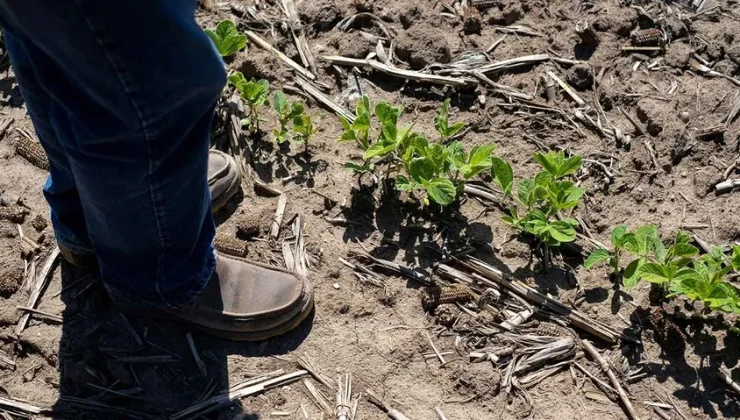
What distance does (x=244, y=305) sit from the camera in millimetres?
2686

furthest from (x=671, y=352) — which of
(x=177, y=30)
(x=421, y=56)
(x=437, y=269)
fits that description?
(x=177, y=30)

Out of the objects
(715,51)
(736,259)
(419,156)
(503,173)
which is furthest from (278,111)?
(715,51)

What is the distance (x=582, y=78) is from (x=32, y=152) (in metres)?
2.29

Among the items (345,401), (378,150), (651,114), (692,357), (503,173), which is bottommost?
(692,357)

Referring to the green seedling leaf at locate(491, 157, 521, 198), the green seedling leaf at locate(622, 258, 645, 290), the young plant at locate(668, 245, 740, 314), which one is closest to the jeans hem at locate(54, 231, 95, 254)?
the green seedling leaf at locate(491, 157, 521, 198)

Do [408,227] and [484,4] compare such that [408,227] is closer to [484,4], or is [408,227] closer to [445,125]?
[445,125]

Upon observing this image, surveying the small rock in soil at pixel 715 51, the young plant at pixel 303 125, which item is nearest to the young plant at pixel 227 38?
the young plant at pixel 303 125

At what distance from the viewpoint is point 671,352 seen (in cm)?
270

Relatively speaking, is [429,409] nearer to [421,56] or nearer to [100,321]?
[100,321]

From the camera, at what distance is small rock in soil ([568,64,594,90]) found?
11.3ft

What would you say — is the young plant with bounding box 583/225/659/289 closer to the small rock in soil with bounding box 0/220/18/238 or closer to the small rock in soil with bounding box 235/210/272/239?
the small rock in soil with bounding box 235/210/272/239

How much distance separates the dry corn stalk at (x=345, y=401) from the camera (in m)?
2.57

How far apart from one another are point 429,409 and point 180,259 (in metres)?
0.93

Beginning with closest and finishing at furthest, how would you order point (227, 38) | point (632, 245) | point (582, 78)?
point (632, 245)
point (227, 38)
point (582, 78)
